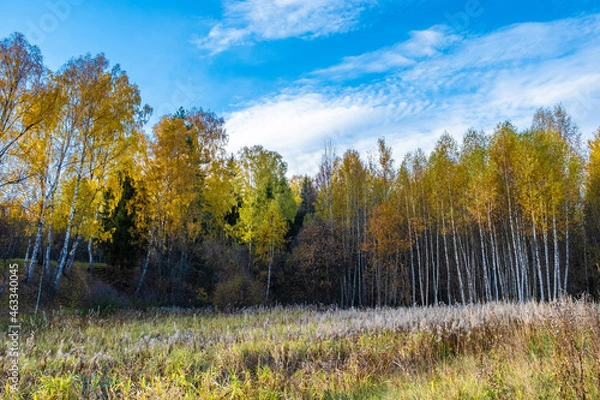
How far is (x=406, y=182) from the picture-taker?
2062 centimetres

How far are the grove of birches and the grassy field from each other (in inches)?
274

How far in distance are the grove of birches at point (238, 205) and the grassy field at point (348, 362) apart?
6.97 metres

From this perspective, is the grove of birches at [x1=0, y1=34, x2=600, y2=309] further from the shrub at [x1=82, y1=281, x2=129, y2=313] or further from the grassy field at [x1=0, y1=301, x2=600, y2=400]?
the grassy field at [x1=0, y1=301, x2=600, y2=400]

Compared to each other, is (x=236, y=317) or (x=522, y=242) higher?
(x=522, y=242)

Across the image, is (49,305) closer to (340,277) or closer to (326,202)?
(340,277)

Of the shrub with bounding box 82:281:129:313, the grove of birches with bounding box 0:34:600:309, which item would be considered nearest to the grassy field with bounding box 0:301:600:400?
the shrub with bounding box 82:281:129:313

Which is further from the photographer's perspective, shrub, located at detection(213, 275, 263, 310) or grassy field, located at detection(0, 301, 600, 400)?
shrub, located at detection(213, 275, 263, 310)

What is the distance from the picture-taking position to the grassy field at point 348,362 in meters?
3.66

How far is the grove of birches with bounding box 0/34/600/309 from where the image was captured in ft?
40.2

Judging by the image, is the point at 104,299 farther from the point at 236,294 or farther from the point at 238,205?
the point at 238,205

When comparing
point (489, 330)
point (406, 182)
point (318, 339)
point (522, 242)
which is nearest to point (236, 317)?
point (318, 339)

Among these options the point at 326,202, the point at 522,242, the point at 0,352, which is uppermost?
the point at 326,202

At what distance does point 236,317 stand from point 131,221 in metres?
9.01

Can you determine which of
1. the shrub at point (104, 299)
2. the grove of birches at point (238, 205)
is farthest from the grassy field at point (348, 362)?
the grove of birches at point (238, 205)
